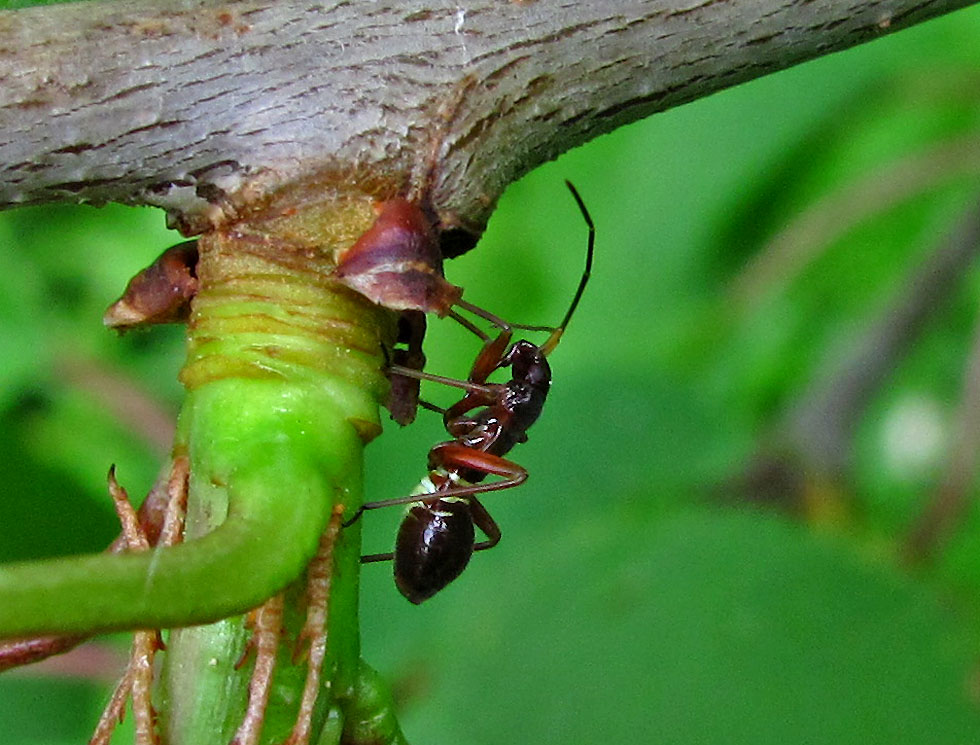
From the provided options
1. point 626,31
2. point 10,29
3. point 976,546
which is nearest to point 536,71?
point 626,31

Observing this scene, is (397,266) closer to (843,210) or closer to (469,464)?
(469,464)

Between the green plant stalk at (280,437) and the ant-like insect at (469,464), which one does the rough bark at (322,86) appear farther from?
the ant-like insect at (469,464)

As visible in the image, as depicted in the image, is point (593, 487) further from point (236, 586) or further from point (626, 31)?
point (236, 586)

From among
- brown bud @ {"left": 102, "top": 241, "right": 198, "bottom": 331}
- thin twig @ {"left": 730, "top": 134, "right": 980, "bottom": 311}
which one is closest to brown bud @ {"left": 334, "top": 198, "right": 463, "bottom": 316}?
brown bud @ {"left": 102, "top": 241, "right": 198, "bottom": 331}

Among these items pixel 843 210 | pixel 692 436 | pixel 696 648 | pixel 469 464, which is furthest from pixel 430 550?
pixel 843 210

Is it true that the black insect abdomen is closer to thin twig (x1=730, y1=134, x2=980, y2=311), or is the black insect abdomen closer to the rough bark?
the rough bark

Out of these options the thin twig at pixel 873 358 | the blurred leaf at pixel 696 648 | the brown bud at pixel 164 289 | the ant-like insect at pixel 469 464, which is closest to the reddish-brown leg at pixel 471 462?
the ant-like insect at pixel 469 464
